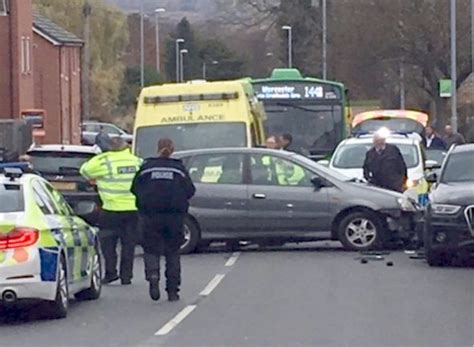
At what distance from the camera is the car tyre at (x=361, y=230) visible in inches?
883

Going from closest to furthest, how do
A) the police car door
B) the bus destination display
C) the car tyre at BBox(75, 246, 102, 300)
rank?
the car tyre at BBox(75, 246, 102, 300), the police car door, the bus destination display

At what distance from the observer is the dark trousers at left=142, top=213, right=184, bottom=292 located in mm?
16141

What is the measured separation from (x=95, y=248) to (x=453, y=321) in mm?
4629

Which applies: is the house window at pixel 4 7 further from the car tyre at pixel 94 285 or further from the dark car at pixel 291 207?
the car tyre at pixel 94 285

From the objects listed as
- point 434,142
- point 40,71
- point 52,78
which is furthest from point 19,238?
point 52,78

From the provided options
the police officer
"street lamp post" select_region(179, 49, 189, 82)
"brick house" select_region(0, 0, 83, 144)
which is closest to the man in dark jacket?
the police officer

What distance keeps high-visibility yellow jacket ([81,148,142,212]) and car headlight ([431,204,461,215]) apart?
427cm

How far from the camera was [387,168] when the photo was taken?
24.7m

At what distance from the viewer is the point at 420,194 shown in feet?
82.8

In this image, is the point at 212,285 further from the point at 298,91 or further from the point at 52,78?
the point at 52,78

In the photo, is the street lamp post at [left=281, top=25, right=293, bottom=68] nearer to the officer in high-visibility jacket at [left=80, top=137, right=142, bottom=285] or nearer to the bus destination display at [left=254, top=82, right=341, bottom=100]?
the bus destination display at [left=254, top=82, right=341, bottom=100]

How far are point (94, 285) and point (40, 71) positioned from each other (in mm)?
50818

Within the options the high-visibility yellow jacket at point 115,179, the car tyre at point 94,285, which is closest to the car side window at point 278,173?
the high-visibility yellow jacket at point 115,179

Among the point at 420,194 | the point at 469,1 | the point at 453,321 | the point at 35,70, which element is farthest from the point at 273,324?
the point at 35,70
